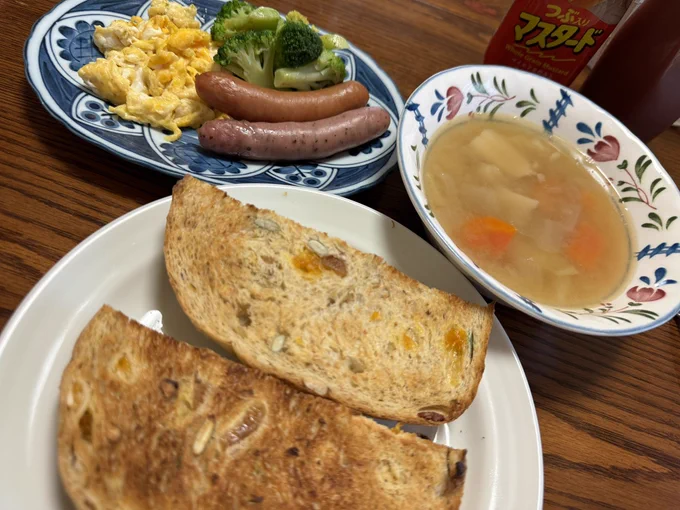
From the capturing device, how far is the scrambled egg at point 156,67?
2.20 metres

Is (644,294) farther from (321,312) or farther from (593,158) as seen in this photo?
(321,312)

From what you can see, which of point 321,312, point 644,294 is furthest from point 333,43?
point 644,294

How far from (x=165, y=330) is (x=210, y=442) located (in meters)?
0.51

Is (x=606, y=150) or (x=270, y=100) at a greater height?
(x=606, y=150)

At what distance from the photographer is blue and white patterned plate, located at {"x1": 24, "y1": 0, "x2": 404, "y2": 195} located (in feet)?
6.54

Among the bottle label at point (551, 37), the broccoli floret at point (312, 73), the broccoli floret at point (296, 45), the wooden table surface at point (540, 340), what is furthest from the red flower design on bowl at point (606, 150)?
the broccoli floret at point (296, 45)

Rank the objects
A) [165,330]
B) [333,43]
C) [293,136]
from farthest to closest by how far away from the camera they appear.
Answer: [333,43] < [293,136] < [165,330]

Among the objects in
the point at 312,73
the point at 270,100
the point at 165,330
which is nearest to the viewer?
the point at 165,330

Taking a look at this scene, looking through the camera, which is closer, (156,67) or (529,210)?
(529,210)

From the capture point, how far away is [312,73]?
262 centimetres

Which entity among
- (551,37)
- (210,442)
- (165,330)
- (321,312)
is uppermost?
→ (551,37)

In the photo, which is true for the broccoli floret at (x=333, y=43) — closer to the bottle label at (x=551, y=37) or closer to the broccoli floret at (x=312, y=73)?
the broccoli floret at (x=312, y=73)

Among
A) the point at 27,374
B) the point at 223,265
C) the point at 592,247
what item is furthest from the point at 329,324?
the point at 592,247

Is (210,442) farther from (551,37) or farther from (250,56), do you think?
(551,37)
